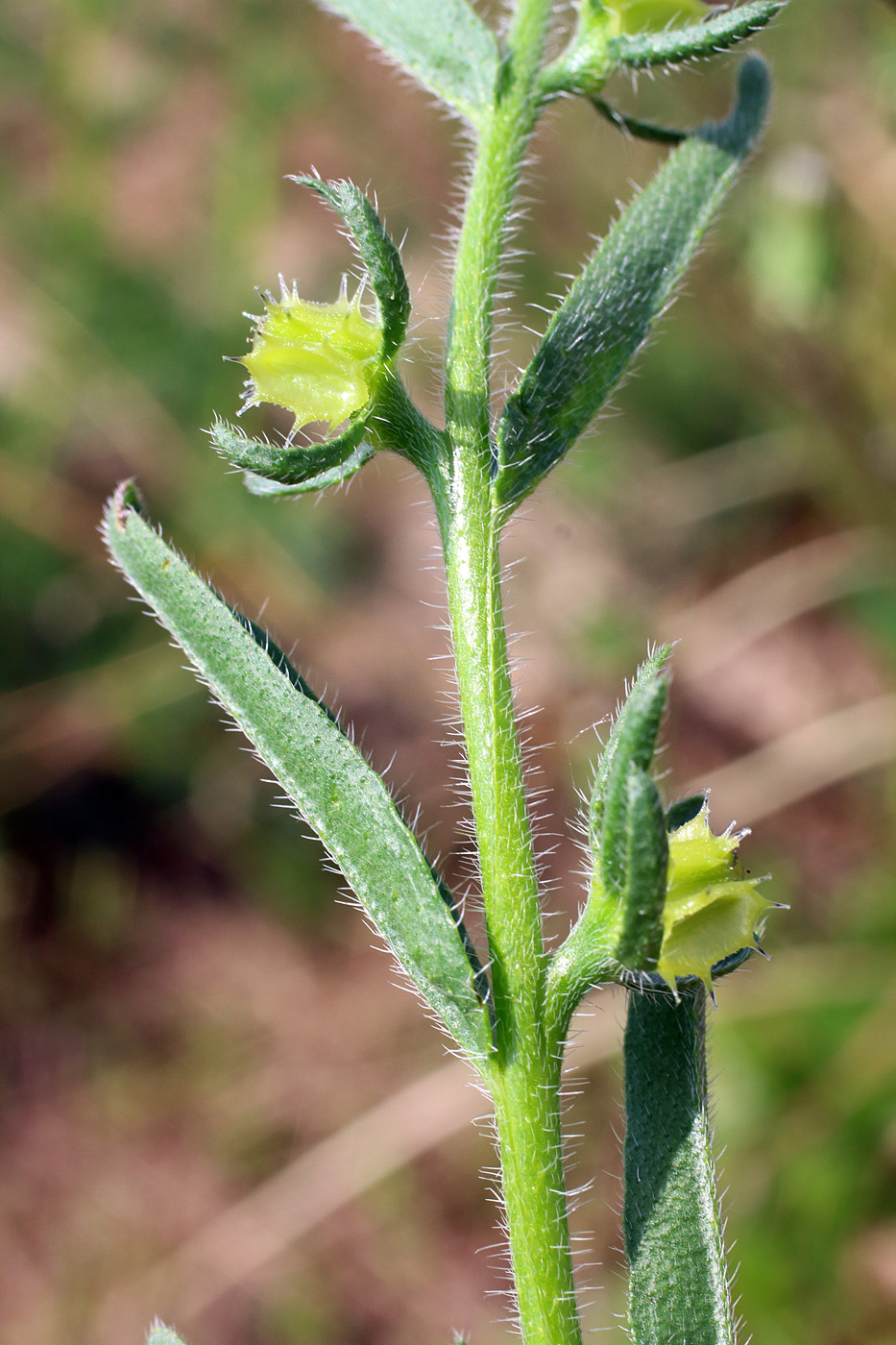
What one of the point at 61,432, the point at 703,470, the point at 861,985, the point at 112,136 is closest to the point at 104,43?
the point at 112,136

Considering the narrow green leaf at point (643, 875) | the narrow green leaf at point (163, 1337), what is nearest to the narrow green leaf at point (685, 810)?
the narrow green leaf at point (643, 875)

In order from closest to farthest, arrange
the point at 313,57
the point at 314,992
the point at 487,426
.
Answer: the point at 487,426, the point at 314,992, the point at 313,57

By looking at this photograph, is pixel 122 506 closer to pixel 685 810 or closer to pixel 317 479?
pixel 317 479

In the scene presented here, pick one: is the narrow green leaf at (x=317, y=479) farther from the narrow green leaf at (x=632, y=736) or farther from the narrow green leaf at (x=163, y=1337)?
the narrow green leaf at (x=163, y=1337)

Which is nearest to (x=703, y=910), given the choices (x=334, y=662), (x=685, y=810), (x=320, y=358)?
(x=685, y=810)

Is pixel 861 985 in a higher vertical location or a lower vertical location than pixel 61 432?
lower

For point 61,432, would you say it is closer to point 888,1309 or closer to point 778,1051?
point 778,1051
